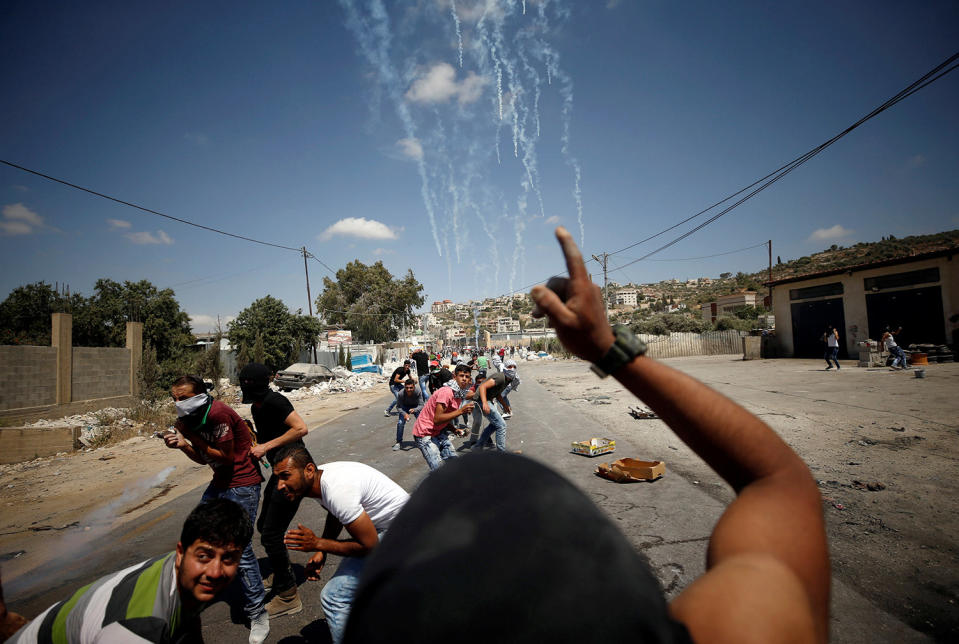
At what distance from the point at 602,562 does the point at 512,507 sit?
0.11 meters

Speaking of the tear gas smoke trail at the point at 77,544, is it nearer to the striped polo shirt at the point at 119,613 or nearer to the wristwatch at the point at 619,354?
the striped polo shirt at the point at 119,613

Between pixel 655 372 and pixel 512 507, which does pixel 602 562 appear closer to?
pixel 512 507

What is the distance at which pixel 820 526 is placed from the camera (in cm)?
71

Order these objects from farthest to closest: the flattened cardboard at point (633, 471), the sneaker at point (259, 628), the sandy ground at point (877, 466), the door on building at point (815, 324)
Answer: the door on building at point (815, 324) < the flattened cardboard at point (633, 471) < the sandy ground at point (877, 466) < the sneaker at point (259, 628)

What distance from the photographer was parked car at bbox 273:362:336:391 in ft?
77.7

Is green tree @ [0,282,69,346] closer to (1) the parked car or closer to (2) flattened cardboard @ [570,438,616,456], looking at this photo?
(1) the parked car

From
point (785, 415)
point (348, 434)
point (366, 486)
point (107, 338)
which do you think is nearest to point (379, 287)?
point (107, 338)

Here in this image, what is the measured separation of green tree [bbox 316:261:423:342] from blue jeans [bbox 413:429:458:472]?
46653 mm

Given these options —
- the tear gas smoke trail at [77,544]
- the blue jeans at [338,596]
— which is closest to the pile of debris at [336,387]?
the tear gas smoke trail at [77,544]

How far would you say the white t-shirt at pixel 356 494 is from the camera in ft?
8.91

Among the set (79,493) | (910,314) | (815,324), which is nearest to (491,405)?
(79,493)

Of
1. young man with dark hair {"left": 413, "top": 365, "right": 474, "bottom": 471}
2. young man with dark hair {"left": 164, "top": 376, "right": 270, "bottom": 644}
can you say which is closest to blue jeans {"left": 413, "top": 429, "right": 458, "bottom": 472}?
young man with dark hair {"left": 413, "top": 365, "right": 474, "bottom": 471}

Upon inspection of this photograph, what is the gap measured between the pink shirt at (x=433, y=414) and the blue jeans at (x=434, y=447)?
8cm

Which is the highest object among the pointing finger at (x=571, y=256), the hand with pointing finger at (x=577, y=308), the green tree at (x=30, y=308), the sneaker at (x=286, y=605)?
the green tree at (x=30, y=308)
